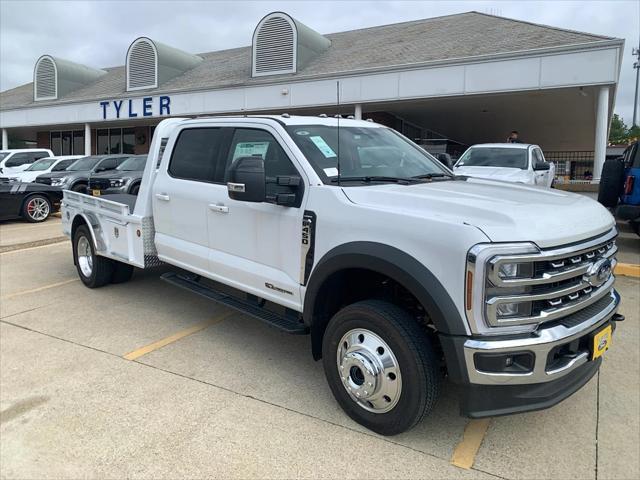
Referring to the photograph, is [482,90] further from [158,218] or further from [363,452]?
[363,452]

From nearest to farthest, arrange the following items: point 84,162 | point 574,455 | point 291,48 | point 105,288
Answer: point 574,455 < point 105,288 < point 84,162 < point 291,48

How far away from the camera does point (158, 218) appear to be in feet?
16.4

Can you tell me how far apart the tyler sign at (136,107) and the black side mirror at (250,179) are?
64.8 ft

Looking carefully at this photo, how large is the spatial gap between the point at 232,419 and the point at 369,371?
3.28ft

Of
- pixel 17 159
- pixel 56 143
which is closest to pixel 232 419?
pixel 17 159

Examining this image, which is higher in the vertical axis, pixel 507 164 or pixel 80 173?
pixel 507 164

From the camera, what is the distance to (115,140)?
1115 inches

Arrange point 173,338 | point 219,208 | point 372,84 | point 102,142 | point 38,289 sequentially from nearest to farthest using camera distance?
point 219,208, point 173,338, point 38,289, point 372,84, point 102,142

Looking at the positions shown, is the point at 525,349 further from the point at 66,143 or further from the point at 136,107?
the point at 66,143

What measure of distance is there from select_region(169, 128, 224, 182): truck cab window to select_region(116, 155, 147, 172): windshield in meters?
9.98

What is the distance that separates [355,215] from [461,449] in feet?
5.03

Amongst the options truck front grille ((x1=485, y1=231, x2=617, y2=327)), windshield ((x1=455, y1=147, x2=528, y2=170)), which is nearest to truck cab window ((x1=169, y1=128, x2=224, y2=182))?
truck front grille ((x1=485, y1=231, x2=617, y2=327))

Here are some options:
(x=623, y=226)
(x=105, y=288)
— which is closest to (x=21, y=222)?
(x=105, y=288)

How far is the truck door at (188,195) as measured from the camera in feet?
14.4
